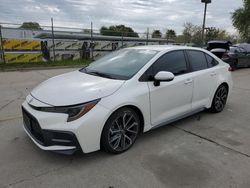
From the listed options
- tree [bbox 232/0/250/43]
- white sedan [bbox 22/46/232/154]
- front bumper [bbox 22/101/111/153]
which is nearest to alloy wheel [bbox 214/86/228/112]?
white sedan [bbox 22/46/232/154]

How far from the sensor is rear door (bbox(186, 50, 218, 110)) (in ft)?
14.8

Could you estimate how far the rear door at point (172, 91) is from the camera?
3.73 m

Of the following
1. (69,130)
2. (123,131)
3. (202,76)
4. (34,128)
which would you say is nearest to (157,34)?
(202,76)

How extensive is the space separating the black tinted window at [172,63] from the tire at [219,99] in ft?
4.38

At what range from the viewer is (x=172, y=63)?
13.6ft

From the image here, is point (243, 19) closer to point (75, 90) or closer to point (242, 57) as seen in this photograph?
point (242, 57)

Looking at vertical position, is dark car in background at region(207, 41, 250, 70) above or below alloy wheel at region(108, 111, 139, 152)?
above

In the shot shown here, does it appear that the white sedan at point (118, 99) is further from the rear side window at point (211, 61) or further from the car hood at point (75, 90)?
the rear side window at point (211, 61)

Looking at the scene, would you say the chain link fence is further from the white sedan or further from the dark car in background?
the white sedan

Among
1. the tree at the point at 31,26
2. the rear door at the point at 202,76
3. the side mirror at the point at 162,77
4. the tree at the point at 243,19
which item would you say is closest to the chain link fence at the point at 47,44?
the tree at the point at 31,26

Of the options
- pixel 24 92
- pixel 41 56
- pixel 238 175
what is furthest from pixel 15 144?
pixel 41 56

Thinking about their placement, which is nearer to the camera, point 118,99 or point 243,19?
point 118,99

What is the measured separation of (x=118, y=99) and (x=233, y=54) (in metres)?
12.0

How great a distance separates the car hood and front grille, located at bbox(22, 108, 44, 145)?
0.91 feet
